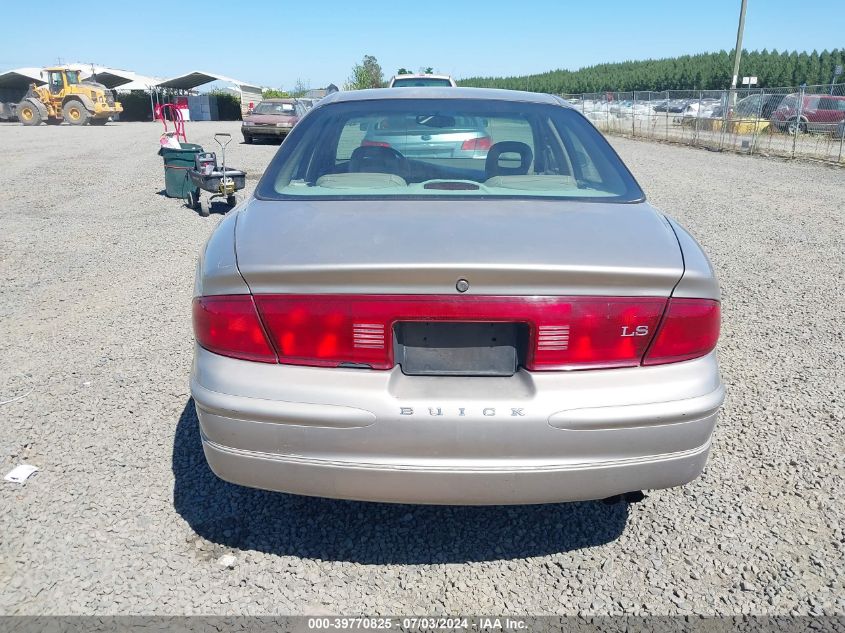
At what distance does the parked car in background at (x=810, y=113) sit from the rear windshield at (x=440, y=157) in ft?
56.9

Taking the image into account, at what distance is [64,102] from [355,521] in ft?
117

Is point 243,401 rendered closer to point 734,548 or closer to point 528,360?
point 528,360

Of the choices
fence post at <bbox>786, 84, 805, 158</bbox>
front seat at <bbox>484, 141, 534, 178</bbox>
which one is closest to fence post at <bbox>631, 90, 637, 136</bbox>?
fence post at <bbox>786, 84, 805, 158</bbox>

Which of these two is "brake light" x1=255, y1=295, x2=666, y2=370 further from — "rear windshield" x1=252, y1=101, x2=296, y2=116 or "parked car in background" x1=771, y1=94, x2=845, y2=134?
"rear windshield" x1=252, y1=101, x2=296, y2=116

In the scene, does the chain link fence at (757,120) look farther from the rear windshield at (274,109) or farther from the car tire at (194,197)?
the car tire at (194,197)

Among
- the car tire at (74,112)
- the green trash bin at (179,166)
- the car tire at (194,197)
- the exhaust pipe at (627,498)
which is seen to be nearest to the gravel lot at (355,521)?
the exhaust pipe at (627,498)

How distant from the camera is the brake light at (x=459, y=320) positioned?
1957 mm

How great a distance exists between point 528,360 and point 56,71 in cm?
3701

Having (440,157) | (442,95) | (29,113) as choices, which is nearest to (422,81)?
(440,157)

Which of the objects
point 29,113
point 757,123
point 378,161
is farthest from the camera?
point 29,113

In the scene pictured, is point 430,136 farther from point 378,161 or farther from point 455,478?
point 455,478

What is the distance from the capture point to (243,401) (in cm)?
201

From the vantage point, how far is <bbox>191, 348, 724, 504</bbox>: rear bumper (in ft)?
6.42

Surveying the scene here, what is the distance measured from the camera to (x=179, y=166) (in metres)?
9.87
